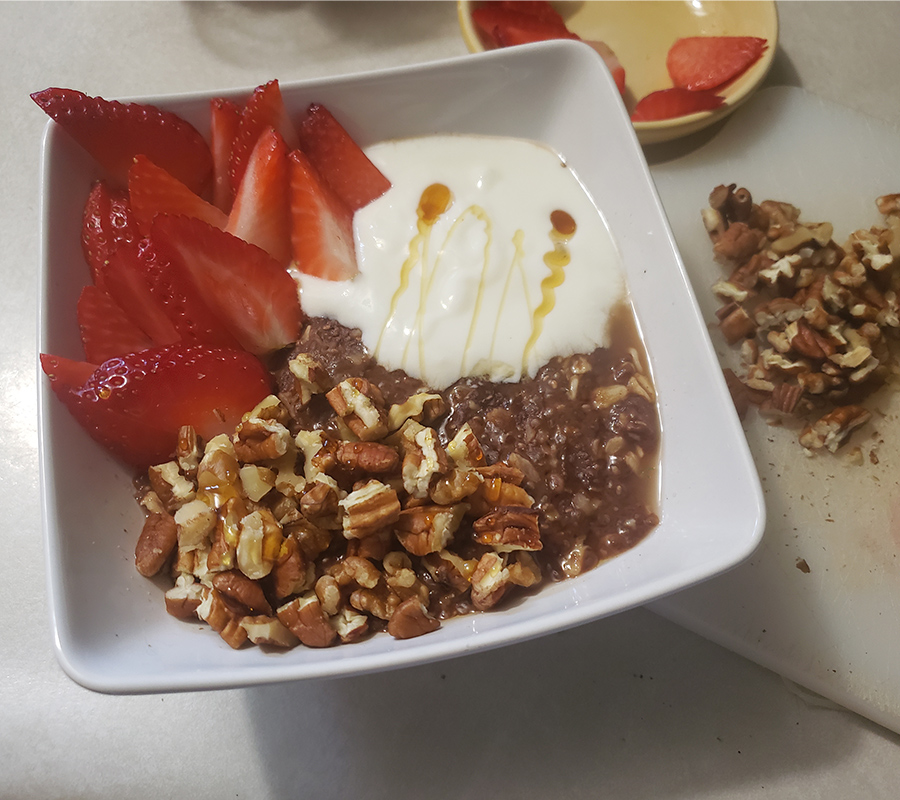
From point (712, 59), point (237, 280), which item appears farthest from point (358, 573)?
point (712, 59)

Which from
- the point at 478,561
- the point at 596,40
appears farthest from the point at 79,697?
the point at 596,40

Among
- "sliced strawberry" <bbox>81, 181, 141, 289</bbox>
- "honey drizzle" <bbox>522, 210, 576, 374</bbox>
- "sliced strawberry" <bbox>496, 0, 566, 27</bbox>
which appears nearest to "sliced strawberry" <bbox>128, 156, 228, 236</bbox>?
"sliced strawberry" <bbox>81, 181, 141, 289</bbox>

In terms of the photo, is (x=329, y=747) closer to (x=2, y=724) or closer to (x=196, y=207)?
(x=2, y=724)

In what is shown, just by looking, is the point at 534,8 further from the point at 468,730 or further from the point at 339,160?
the point at 468,730

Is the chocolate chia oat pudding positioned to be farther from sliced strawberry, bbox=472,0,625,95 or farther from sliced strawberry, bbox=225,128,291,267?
sliced strawberry, bbox=472,0,625,95

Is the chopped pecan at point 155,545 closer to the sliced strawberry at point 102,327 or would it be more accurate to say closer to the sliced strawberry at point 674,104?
the sliced strawberry at point 102,327

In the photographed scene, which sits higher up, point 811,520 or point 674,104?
point 674,104
